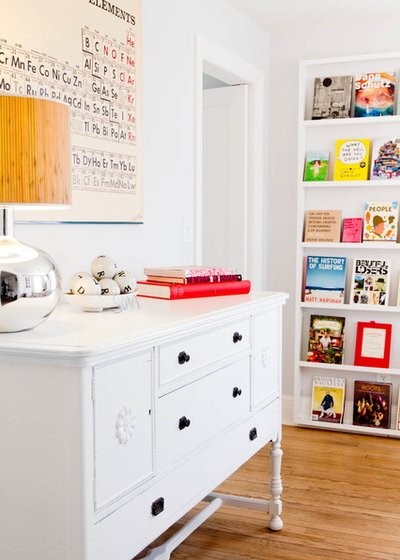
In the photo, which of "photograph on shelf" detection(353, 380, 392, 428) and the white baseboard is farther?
the white baseboard

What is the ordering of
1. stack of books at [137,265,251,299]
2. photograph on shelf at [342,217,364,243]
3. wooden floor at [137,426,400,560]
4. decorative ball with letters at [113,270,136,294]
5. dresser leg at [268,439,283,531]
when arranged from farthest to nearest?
photograph on shelf at [342,217,364,243] < dresser leg at [268,439,283,531] < wooden floor at [137,426,400,560] < stack of books at [137,265,251,299] < decorative ball with letters at [113,270,136,294]

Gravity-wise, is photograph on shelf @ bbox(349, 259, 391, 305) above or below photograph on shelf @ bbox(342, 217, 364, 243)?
below

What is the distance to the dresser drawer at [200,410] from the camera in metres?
1.92

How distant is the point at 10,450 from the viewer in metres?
1.62

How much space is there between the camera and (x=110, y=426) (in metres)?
1.66

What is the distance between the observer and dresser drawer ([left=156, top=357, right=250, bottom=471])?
192 cm

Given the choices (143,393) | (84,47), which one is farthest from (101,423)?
(84,47)

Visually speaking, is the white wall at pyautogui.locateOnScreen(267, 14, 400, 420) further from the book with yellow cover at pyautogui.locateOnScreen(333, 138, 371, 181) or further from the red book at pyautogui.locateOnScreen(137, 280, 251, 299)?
the red book at pyautogui.locateOnScreen(137, 280, 251, 299)

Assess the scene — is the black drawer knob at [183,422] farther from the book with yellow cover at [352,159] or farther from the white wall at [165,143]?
the book with yellow cover at [352,159]

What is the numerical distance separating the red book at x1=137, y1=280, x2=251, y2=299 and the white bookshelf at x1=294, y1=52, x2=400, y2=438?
1.70 meters

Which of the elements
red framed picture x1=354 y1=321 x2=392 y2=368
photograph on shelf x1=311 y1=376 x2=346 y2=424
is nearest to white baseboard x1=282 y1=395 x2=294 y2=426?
photograph on shelf x1=311 y1=376 x2=346 y2=424

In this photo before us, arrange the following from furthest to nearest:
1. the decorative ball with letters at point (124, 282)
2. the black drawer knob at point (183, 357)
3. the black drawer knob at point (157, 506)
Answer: the decorative ball with letters at point (124, 282) < the black drawer knob at point (183, 357) < the black drawer knob at point (157, 506)

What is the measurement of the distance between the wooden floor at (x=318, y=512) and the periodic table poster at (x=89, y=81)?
50.2 inches

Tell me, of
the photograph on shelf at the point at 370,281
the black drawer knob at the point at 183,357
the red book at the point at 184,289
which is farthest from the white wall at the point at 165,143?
the photograph on shelf at the point at 370,281
